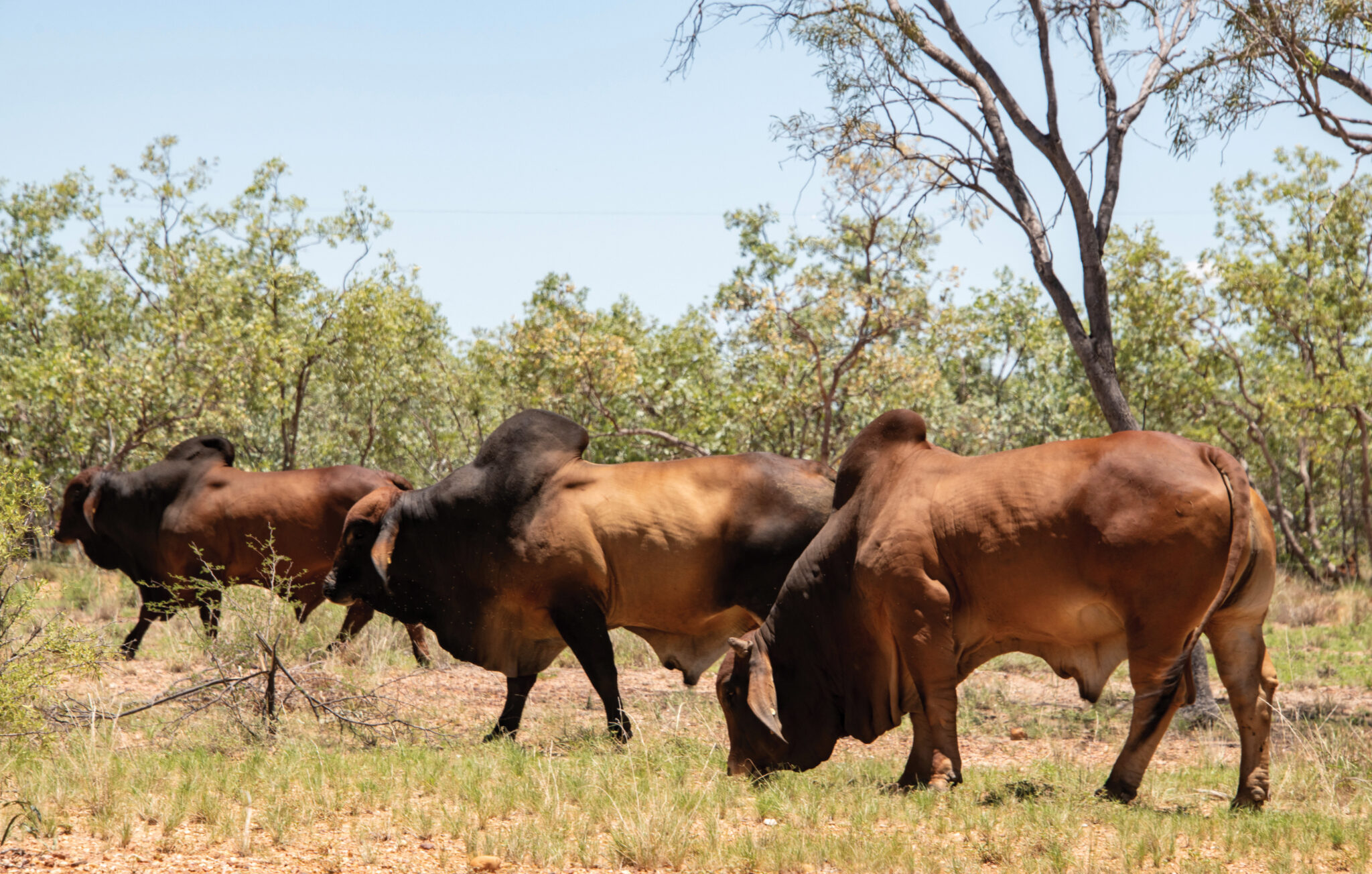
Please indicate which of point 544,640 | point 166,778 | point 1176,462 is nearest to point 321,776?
point 166,778

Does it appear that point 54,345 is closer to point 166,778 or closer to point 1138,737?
point 166,778

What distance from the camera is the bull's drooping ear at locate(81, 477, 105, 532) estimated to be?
12.2m

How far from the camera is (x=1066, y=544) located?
20.0ft

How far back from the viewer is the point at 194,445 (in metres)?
12.1

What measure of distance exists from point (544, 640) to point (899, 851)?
401 cm

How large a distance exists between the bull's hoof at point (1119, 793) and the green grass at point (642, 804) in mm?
80

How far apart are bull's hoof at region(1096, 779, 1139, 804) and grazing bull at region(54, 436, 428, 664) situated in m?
6.94

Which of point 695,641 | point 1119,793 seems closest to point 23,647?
point 695,641

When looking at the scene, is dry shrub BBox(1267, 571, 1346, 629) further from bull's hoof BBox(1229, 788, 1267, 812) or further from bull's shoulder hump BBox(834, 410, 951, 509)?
bull's shoulder hump BBox(834, 410, 951, 509)

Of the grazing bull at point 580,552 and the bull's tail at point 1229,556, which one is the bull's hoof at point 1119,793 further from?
the grazing bull at point 580,552

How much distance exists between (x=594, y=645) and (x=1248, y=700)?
3911 mm

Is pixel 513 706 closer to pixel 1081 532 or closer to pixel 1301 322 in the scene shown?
pixel 1081 532

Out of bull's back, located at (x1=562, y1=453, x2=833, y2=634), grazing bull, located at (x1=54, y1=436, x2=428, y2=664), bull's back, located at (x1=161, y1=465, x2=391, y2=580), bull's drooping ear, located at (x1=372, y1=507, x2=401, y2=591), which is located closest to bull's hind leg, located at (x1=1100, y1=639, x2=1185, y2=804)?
bull's back, located at (x1=562, y1=453, x2=833, y2=634)

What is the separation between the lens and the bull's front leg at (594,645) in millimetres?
8078
